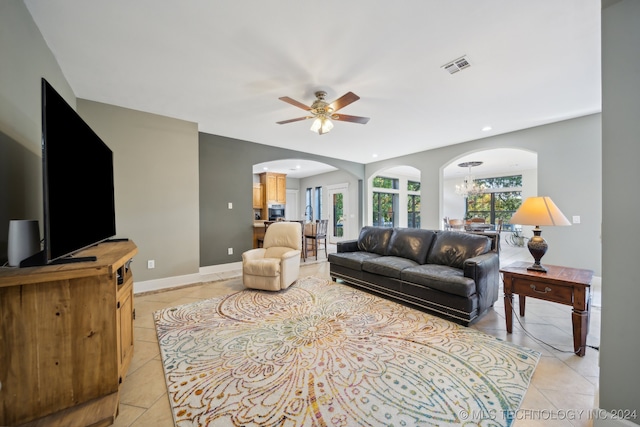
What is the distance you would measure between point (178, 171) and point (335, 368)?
12.1 feet

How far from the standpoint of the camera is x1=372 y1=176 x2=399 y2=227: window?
9.13 m

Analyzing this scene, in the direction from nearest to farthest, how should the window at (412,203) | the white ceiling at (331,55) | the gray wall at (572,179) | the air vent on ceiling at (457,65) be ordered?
the white ceiling at (331,55) < the air vent on ceiling at (457,65) < the gray wall at (572,179) < the window at (412,203)

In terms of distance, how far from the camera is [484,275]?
261 cm

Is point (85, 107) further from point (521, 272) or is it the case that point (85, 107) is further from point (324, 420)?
point (521, 272)

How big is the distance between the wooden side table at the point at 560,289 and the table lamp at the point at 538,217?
186 mm

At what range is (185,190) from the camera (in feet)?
13.2

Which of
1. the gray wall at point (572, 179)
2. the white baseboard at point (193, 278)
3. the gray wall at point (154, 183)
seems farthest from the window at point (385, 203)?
the gray wall at point (154, 183)

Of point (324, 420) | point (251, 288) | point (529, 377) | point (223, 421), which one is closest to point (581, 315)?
point (529, 377)

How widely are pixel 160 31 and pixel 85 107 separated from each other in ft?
7.05

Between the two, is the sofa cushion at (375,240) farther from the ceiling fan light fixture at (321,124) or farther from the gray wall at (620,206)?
the gray wall at (620,206)

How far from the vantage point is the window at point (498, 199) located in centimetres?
939

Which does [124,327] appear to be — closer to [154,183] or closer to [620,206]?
[154,183]

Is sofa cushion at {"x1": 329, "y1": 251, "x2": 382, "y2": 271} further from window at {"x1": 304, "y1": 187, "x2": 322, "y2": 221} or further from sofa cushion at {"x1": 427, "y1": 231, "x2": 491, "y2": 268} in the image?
window at {"x1": 304, "y1": 187, "x2": 322, "y2": 221}

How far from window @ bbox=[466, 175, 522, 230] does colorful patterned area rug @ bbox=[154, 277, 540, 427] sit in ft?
30.1
